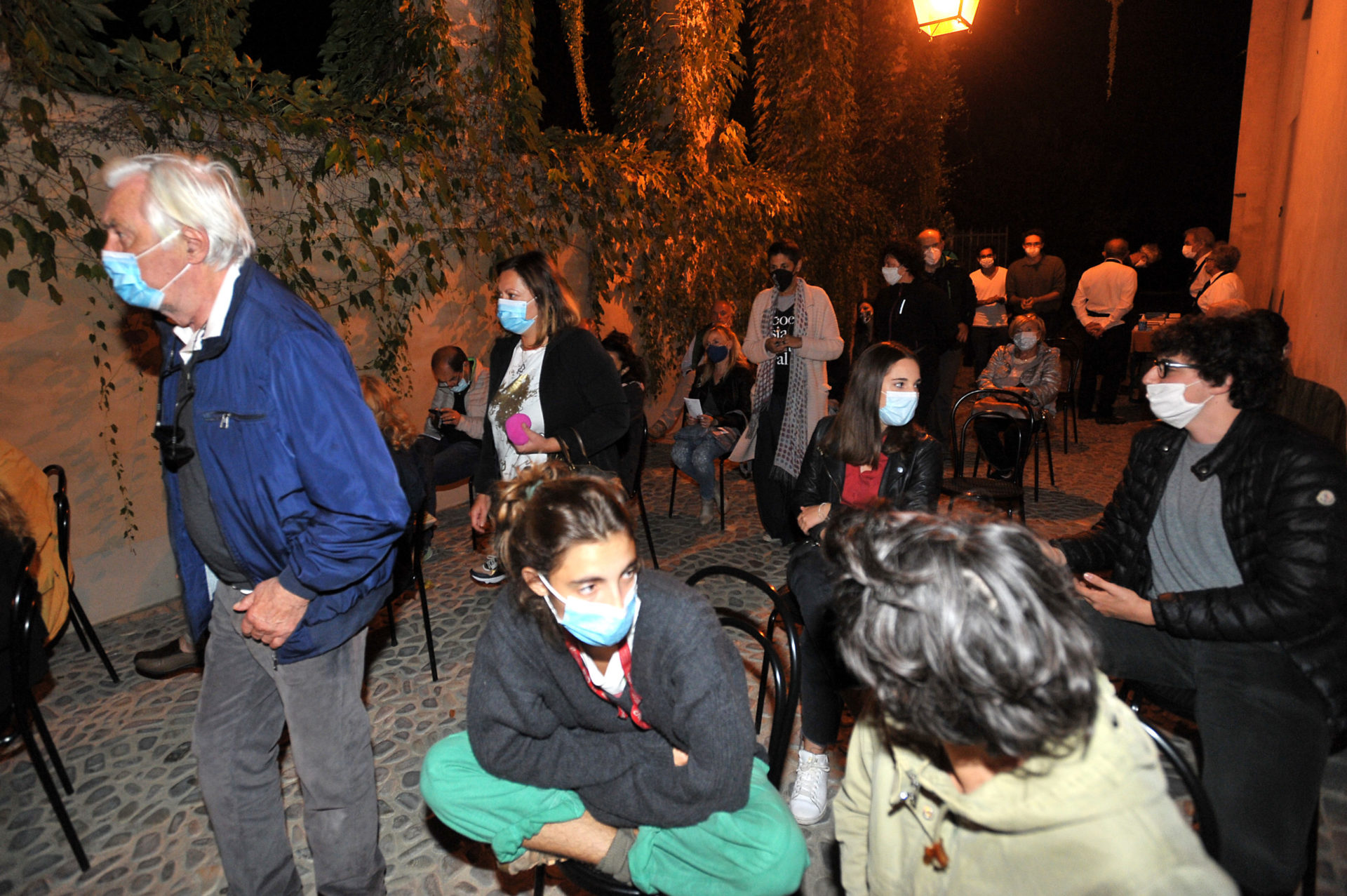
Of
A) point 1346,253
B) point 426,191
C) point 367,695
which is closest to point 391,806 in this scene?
point 367,695

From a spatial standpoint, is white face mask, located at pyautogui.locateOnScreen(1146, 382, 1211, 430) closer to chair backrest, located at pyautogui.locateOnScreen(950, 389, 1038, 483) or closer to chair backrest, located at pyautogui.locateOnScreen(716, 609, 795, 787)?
chair backrest, located at pyautogui.locateOnScreen(716, 609, 795, 787)

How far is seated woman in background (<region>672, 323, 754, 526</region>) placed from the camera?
537 centimetres

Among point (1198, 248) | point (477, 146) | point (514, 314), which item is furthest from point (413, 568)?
point (1198, 248)

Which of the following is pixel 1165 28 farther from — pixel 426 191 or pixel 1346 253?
pixel 426 191

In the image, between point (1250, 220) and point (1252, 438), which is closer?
point (1252, 438)

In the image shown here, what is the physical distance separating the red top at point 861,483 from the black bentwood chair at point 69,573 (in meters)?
2.91

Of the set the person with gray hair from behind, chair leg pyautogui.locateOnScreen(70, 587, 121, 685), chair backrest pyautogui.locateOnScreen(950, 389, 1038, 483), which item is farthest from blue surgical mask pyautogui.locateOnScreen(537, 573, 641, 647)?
chair backrest pyautogui.locateOnScreen(950, 389, 1038, 483)

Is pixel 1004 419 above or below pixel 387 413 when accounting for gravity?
below

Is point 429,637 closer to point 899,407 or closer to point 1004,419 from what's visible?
point 899,407

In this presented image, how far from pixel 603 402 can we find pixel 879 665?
6.41 feet

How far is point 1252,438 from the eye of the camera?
206cm

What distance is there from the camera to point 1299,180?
5.93 meters

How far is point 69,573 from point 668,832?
3.37 meters

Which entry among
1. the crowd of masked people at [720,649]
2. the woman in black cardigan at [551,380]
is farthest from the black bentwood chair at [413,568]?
the crowd of masked people at [720,649]
